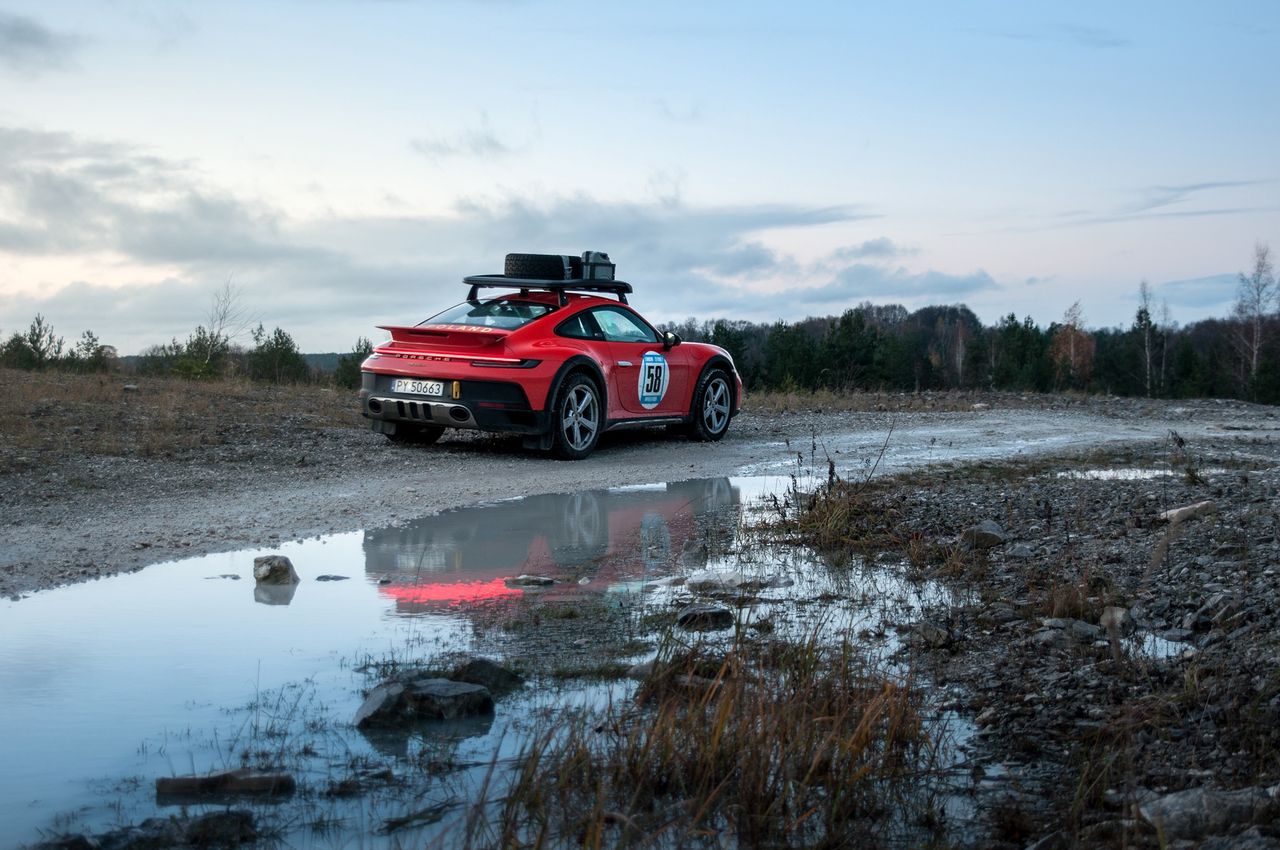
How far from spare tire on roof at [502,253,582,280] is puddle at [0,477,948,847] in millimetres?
4560

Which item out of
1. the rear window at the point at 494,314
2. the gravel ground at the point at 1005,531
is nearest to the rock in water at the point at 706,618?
the gravel ground at the point at 1005,531

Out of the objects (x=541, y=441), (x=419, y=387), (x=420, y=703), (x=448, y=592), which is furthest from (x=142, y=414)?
(x=420, y=703)

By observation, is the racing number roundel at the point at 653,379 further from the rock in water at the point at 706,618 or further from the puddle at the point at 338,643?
the rock in water at the point at 706,618

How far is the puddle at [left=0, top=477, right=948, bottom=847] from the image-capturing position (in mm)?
3309

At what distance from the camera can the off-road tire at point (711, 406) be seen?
13.3 meters

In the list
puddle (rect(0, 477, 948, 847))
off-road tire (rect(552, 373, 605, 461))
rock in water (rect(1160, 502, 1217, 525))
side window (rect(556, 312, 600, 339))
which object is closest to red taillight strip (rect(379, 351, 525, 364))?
off-road tire (rect(552, 373, 605, 461))

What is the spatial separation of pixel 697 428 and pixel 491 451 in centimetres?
263

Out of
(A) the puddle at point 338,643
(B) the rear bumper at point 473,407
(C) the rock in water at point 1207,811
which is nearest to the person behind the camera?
(C) the rock in water at point 1207,811

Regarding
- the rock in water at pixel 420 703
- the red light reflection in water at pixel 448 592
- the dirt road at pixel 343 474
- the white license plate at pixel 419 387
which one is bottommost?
the rock in water at pixel 420 703

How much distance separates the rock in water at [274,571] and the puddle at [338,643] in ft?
0.36

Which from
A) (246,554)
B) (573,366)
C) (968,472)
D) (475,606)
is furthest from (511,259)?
(475,606)

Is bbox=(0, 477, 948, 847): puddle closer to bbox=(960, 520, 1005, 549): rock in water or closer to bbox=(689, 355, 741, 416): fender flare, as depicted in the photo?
bbox=(960, 520, 1005, 549): rock in water

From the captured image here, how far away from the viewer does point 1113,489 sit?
343 inches

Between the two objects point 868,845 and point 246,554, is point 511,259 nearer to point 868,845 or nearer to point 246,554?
point 246,554
